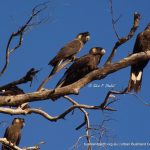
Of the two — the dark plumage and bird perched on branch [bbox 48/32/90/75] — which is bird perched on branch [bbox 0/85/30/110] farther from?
bird perched on branch [bbox 48/32/90/75]

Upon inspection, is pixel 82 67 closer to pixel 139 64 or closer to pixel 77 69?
pixel 77 69

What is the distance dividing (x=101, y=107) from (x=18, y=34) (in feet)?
4.52

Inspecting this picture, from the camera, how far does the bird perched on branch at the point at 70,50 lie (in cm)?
751

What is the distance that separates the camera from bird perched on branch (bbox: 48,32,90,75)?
24.6 ft

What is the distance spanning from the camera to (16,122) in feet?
33.1

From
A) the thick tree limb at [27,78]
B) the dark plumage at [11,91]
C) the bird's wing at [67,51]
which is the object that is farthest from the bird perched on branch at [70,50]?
the thick tree limb at [27,78]

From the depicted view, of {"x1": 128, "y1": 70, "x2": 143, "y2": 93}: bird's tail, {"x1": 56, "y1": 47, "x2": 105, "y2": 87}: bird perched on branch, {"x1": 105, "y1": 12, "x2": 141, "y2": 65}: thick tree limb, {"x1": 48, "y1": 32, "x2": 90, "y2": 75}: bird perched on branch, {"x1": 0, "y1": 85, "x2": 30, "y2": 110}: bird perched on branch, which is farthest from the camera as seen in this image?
{"x1": 48, "y1": 32, "x2": 90, "y2": 75}: bird perched on branch

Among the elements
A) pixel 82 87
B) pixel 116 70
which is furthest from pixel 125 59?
pixel 82 87

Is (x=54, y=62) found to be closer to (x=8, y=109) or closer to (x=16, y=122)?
(x=8, y=109)

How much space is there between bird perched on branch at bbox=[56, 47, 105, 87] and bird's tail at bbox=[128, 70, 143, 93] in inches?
20.9

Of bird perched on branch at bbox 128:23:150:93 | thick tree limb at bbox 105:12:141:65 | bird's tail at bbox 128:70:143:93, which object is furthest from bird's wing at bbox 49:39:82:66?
thick tree limb at bbox 105:12:141:65

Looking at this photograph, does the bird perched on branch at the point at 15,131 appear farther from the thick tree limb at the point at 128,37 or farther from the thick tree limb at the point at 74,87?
the thick tree limb at the point at 128,37

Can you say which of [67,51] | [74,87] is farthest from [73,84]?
[67,51]

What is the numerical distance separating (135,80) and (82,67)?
2.50 feet
